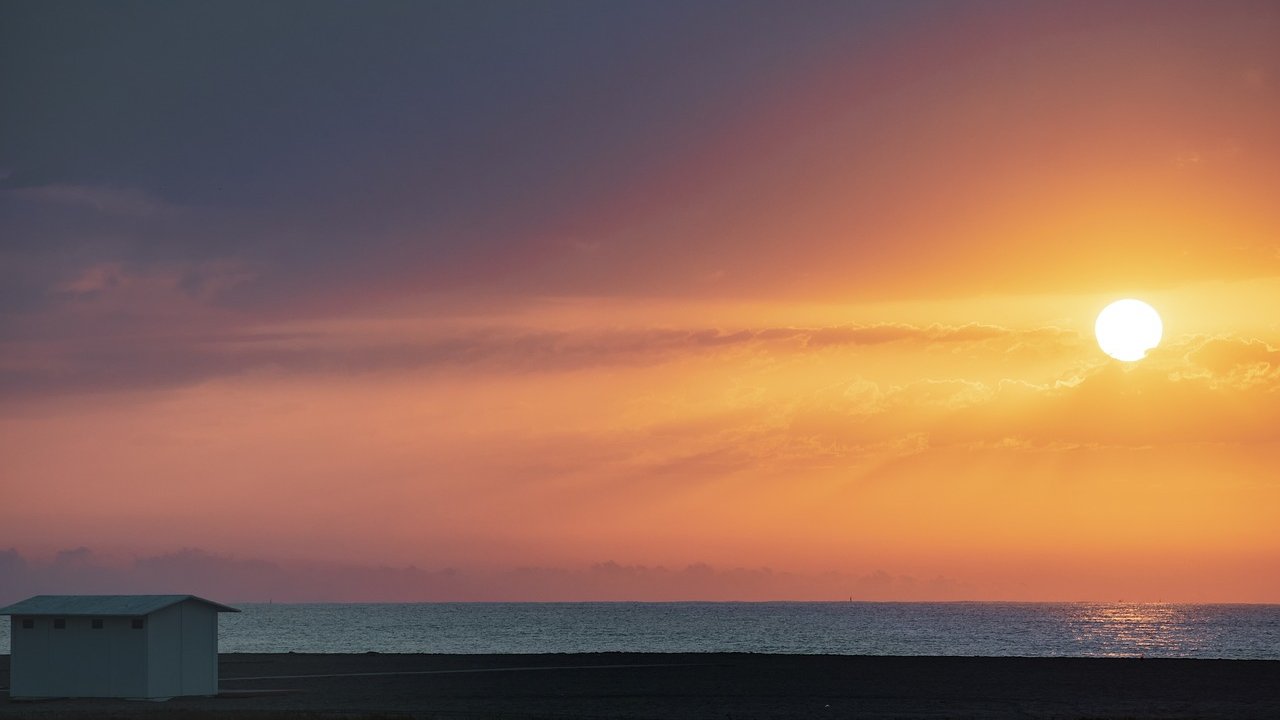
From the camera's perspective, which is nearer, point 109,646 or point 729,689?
point 109,646

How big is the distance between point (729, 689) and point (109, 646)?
89.6 feet

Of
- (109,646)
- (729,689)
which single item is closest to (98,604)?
(109,646)

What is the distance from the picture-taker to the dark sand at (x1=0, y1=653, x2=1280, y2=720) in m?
50.9

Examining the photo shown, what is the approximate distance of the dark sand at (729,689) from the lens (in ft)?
167

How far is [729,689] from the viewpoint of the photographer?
64188 millimetres

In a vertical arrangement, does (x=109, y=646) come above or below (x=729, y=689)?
above

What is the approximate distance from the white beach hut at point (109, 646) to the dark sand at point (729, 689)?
5.02 ft

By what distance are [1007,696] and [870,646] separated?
3075 inches

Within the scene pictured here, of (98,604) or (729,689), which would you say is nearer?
(98,604)

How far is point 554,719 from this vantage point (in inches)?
1860

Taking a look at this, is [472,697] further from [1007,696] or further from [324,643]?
[324,643]

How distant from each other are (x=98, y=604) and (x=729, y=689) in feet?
91.8

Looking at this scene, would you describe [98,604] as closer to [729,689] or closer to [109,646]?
[109,646]

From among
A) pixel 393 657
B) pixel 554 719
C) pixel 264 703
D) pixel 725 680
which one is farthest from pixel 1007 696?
pixel 393 657
